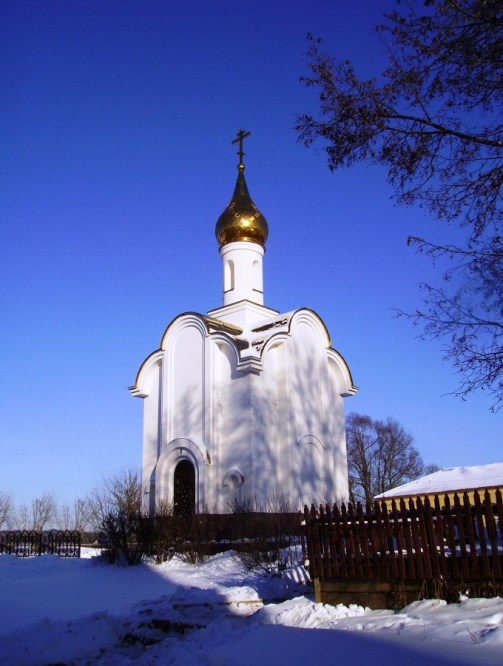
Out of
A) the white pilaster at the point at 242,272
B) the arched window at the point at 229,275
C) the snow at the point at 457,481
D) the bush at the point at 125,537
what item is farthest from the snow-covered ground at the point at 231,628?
the snow at the point at 457,481

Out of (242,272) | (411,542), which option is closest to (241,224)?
(242,272)

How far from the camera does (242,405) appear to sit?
19016 millimetres

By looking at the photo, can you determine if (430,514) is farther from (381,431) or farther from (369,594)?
(381,431)

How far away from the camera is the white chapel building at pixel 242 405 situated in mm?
18688

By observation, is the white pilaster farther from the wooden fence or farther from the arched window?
the wooden fence

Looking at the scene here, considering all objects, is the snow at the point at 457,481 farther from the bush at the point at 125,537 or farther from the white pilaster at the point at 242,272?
the bush at the point at 125,537

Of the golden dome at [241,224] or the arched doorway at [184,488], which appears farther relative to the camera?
the golden dome at [241,224]

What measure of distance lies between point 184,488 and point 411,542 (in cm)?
1302

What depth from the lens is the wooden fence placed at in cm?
664

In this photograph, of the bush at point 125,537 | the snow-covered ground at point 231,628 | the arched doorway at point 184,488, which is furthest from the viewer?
the arched doorway at point 184,488

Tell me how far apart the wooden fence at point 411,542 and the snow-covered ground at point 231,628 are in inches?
16.5

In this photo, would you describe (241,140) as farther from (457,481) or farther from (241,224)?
(457,481)

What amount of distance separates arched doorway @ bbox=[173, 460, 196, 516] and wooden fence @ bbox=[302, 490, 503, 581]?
1100cm

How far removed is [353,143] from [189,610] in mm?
6078
